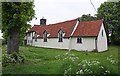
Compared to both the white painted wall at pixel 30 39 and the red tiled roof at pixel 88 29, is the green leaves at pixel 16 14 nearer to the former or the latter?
the red tiled roof at pixel 88 29

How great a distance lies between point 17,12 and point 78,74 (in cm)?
624

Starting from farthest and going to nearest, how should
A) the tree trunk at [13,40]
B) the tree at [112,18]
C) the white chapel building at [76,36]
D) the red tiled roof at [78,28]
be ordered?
1. the tree at [112,18]
2. the red tiled roof at [78,28]
3. the white chapel building at [76,36]
4. the tree trunk at [13,40]

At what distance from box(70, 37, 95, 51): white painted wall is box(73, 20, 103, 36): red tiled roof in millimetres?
755

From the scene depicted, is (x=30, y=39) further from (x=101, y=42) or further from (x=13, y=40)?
(x=13, y=40)

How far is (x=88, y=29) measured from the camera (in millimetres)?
37781

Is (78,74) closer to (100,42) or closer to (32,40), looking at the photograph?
(100,42)

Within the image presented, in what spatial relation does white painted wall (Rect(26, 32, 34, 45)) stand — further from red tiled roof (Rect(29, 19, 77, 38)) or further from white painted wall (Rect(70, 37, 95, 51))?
white painted wall (Rect(70, 37, 95, 51))

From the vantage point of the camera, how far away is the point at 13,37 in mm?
17250

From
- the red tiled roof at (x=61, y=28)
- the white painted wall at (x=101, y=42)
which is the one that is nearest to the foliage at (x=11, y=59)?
the white painted wall at (x=101, y=42)

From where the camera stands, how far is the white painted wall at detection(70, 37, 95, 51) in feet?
117

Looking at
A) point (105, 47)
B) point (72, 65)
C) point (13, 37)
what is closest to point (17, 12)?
point (13, 37)

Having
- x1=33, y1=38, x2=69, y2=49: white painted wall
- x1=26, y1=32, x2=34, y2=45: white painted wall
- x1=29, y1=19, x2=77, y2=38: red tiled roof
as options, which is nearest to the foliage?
x1=33, y1=38, x2=69, y2=49: white painted wall

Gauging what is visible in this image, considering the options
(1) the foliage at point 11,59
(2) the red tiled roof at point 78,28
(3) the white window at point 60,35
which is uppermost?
(2) the red tiled roof at point 78,28

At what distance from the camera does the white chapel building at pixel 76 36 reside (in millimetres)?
35969
